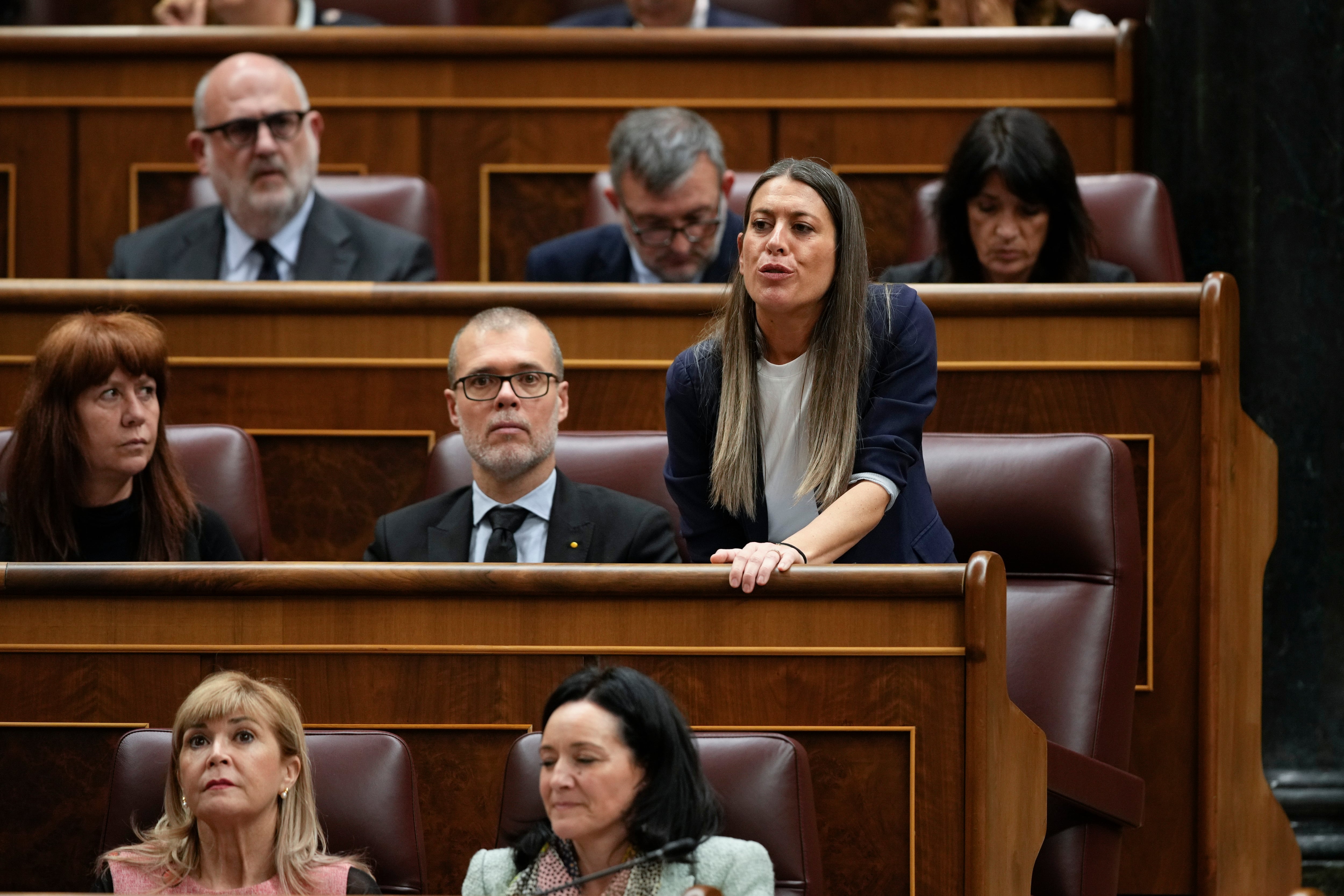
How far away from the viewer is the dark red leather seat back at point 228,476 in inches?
52.1

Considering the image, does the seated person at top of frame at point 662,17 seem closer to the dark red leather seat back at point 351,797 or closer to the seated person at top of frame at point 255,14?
the seated person at top of frame at point 255,14

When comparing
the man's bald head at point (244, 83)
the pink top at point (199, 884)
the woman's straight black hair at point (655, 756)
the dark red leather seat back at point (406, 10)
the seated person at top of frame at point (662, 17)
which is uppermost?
the dark red leather seat back at point (406, 10)

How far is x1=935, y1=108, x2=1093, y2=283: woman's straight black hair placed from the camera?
148cm

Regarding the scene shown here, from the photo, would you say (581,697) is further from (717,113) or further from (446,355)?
(717,113)

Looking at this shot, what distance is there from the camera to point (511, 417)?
4.15 ft

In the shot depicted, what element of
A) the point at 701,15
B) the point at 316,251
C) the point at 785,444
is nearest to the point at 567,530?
the point at 785,444

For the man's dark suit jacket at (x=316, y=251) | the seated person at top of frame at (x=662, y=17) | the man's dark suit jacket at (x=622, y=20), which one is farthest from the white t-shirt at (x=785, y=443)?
the man's dark suit jacket at (x=622, y=20)

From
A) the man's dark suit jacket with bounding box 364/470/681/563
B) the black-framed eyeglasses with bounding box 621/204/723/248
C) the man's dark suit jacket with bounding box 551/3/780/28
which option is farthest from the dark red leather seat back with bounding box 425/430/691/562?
the man's dark suit jacket with bounding box 551/3/780/28

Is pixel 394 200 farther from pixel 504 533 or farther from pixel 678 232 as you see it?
pixel 504 533

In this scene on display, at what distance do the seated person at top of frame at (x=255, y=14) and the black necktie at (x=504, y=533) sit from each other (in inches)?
35.1

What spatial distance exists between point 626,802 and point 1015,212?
0.78m

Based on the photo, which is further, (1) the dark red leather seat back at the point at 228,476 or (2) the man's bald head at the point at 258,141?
(2) the man's bald head at the point at 258,141

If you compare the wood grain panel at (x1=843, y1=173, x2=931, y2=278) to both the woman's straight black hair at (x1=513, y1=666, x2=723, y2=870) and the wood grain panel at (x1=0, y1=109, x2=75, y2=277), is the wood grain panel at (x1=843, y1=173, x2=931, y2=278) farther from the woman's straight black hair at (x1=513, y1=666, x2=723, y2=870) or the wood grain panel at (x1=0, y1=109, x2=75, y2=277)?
the woman's straight black hair at (x1=513, y1=666, x2=723, y2=870)

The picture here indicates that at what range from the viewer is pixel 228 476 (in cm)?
133
